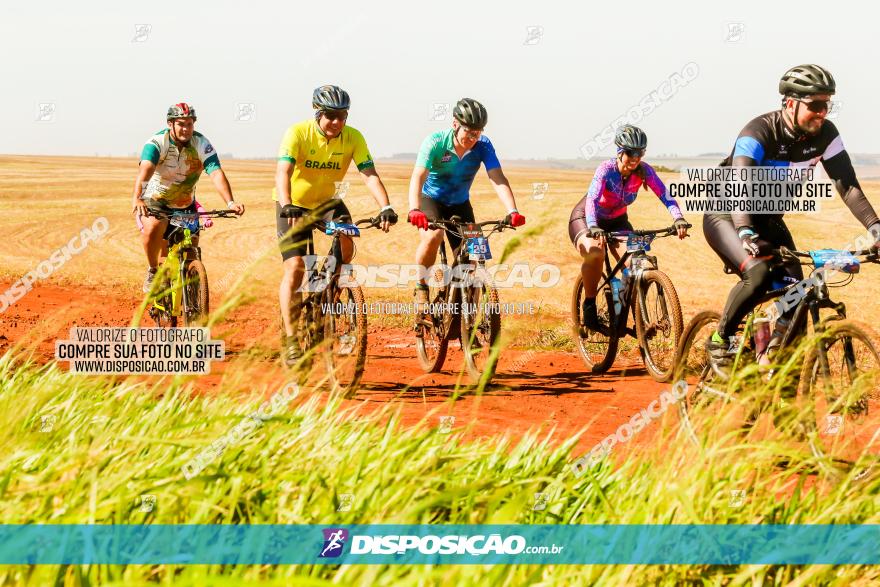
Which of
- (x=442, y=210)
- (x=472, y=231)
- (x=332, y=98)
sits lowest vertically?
(x=472, y=231)

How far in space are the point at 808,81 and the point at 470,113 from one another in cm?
310

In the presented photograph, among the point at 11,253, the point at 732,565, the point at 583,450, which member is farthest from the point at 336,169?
the point at 11,253

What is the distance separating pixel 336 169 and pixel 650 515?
518cm

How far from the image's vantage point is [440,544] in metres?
3.63

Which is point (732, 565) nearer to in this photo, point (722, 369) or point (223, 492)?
point (223, 492)

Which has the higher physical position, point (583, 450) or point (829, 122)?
point (829, 122)

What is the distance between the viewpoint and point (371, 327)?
11961 millimetres

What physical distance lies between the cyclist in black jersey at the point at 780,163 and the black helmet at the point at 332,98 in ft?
10.7

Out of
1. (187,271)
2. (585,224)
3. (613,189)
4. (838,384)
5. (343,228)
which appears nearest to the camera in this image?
(838,384)

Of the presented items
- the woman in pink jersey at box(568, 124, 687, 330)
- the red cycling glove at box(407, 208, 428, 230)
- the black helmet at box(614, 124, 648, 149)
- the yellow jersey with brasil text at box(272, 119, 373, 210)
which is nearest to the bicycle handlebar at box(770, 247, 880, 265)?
the woman in pink jersey at box(568, 124, 687, 330)

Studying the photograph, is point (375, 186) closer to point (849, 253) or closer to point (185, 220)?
point (185, 220)

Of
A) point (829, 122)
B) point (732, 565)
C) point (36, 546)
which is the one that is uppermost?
point (829, 122)

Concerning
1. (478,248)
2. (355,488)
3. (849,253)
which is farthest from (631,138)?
(355,488)

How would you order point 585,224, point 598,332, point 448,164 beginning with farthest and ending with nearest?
point 598,332
point 585,224
point 448,164
